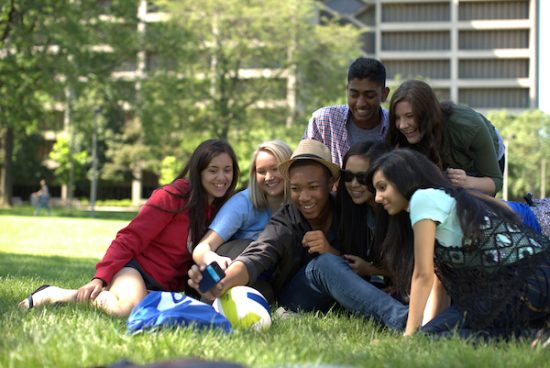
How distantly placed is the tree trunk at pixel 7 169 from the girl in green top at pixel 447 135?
3105 centimetres

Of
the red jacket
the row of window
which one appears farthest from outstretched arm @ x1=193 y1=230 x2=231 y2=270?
the row of window

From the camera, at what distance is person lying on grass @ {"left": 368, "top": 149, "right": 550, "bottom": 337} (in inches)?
154

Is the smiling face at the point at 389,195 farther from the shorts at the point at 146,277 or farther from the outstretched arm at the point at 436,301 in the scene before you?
the shorts at the point at 146,277

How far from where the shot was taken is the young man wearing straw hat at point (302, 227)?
16.1 ft

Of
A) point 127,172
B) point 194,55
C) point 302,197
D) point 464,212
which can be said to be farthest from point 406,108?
point 127,172

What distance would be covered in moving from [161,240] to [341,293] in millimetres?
1508

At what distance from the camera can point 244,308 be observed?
436 cm

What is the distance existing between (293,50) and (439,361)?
3413cm

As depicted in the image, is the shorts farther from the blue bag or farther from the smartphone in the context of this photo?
the blue bag

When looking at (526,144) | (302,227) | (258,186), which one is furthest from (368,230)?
(526,144)

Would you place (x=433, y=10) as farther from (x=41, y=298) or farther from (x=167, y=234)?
(x=41, y=298)

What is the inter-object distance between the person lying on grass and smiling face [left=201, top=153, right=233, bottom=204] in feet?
5.56

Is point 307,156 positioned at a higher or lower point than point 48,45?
lower

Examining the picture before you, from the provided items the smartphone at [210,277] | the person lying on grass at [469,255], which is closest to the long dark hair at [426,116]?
the person lying on grass at [469,255]
